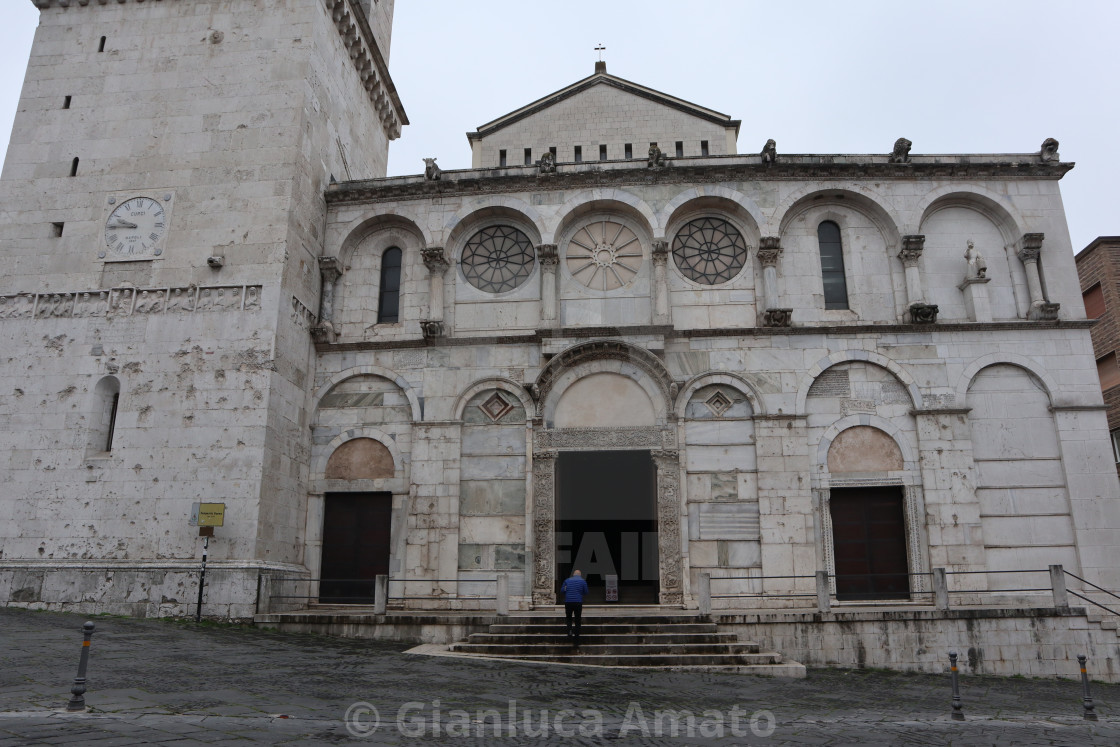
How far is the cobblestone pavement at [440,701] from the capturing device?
828 cm

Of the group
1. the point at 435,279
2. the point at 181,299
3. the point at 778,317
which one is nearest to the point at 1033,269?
the point at 778,317

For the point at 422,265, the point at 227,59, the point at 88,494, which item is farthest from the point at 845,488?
the point at 227,59

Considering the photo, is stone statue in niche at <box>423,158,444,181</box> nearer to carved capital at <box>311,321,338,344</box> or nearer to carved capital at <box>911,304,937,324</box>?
carved capital at <box>311,321,338,344</box>

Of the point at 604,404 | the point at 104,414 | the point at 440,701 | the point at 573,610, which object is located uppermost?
the point at 604,404

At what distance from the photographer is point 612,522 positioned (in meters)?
24.6

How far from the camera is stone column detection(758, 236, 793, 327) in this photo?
1959cm

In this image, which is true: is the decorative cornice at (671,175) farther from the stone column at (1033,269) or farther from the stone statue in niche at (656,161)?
the stone column at (1033,269)

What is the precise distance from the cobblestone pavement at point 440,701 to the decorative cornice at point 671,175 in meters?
12.1

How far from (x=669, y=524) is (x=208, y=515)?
34.5 feet

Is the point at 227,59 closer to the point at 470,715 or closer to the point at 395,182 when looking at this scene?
the point at 395,182

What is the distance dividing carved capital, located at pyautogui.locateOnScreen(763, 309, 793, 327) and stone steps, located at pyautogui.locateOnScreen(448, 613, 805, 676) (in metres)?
7.72

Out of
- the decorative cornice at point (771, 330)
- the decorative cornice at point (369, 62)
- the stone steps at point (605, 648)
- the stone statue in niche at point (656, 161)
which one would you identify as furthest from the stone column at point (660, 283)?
the decorative cornice at point (369, 62)

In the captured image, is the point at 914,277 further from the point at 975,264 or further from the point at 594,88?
the point at 594,88

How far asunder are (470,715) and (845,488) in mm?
12491
